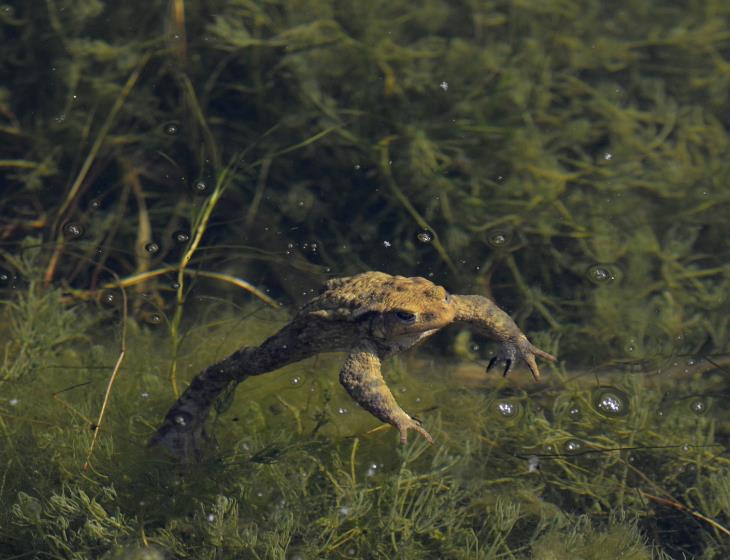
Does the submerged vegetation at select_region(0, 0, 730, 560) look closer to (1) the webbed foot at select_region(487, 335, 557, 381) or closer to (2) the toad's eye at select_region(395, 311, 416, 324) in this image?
(1) the webbed foot at select_region(487, 335, 557, 381)

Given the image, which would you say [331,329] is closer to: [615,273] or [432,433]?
[432,433]

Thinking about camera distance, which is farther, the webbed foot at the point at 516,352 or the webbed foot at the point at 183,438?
the webbed foot at the point at 183,438

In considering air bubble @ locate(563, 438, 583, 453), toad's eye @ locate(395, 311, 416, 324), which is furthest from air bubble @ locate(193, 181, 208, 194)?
air bubble @ locate(563, 438, 583, 453)

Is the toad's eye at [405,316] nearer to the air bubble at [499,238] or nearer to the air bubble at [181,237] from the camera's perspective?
the air bubble at [499,238]

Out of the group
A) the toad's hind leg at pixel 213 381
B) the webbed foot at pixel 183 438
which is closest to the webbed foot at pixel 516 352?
the toad's hind leg at pixel 213 381

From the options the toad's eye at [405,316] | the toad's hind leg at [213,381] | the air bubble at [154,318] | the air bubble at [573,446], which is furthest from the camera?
the air bubble at [154,318]

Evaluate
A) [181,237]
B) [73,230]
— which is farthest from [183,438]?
[73,230]
